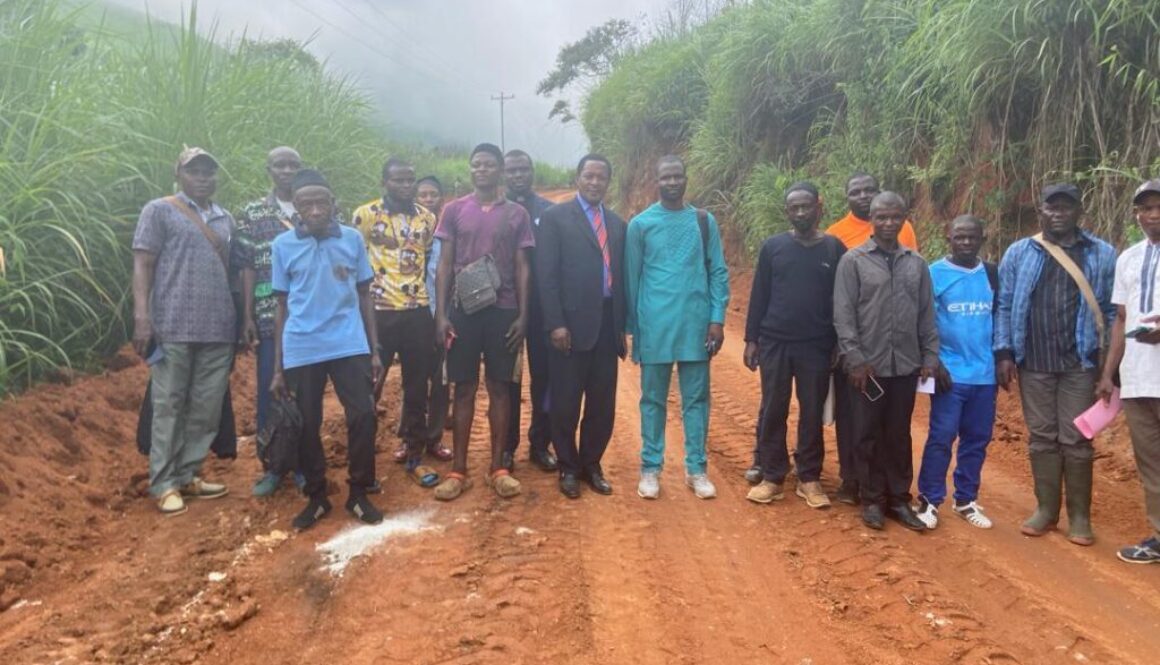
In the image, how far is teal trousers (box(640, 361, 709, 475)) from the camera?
4430 millimetres

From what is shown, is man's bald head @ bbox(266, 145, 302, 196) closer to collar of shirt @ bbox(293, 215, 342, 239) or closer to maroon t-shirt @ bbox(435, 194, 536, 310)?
collar of shirt @ bbox(293, 215, 342, 239)

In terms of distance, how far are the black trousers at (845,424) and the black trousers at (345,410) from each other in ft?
8.23

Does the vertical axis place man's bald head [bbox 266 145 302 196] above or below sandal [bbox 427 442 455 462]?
above

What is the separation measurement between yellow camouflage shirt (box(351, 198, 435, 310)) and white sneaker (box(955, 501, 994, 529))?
3.18 metres

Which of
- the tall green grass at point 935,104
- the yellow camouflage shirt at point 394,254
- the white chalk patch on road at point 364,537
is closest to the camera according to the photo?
the white chalk patch on road at point 364,537

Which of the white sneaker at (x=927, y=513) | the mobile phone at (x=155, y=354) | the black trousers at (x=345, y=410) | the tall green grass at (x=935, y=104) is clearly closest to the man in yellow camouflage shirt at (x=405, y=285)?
the black trousers at (x=345, y=410)

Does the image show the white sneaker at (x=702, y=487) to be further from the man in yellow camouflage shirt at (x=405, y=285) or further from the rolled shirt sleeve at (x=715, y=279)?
the man in yellow camouflage shirt at (x=405, y=285)

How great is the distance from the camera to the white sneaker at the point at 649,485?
435cm

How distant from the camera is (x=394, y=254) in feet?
15.0

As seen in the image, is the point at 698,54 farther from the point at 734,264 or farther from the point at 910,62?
the point at 910,62

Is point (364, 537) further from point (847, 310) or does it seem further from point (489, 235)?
point (847, 310)

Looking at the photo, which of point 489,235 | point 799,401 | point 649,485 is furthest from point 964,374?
point 489,235

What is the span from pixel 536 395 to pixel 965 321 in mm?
2462

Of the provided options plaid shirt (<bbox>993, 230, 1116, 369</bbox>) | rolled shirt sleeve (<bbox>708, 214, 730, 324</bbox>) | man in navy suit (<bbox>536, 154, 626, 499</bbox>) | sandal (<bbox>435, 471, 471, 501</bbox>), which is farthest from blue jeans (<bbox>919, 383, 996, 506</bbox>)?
sandal (<bbox>435, 471, 471, 501</bbox>)
